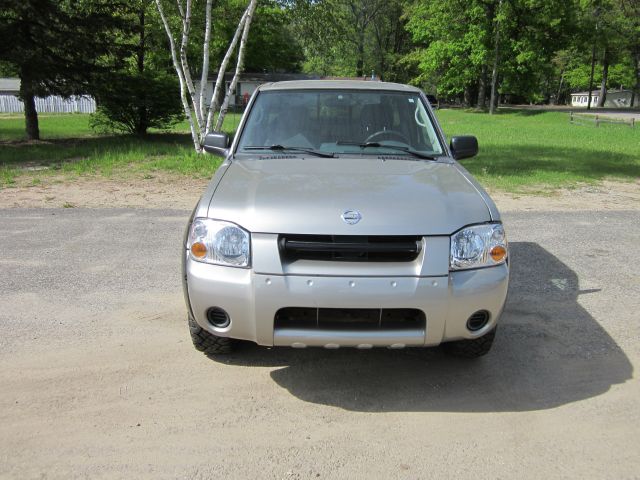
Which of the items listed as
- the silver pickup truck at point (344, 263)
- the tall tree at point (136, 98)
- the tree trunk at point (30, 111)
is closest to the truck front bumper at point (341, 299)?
the silver pickup truck at point (344, 263)

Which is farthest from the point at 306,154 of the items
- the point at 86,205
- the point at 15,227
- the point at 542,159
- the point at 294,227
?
the point at 542,159

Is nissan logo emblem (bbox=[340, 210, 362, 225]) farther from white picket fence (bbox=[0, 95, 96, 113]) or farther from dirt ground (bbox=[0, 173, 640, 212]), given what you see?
white picket fence (bbox=[0, 95, 96, 113])

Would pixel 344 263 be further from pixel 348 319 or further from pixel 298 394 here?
pixel 298 394

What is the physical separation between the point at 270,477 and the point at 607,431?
1.78m

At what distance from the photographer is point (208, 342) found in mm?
3590

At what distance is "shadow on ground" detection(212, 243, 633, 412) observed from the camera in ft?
10.8

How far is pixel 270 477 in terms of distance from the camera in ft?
8.58

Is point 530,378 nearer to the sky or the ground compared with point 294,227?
nearer to the ground

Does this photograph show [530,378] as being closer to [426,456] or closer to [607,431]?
[607,431]

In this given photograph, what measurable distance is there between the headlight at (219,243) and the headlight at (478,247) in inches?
43.6

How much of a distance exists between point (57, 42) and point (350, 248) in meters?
16.6

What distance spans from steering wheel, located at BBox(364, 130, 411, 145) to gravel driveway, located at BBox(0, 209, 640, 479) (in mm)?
1627

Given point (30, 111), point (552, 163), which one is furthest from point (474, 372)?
point (30, 111)

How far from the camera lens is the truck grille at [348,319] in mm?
3014
